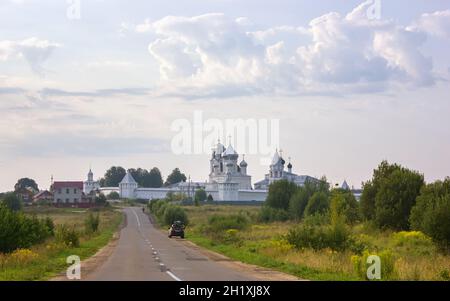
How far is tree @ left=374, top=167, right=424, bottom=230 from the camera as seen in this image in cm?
6312

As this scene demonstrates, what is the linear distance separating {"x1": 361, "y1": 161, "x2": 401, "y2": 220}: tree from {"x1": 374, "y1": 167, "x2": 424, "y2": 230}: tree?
133 inches

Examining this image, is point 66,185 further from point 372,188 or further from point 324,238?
point 324,238

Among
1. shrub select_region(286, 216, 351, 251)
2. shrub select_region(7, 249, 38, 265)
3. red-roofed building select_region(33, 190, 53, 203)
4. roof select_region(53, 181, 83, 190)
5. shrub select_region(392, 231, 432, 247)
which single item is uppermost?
roof select_region(53, 181, 83, 190)

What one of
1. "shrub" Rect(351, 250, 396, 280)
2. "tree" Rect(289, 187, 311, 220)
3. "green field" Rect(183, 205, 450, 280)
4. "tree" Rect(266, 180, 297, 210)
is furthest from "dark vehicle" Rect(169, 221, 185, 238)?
"shrub" Rect(351, 250, 396, 280)

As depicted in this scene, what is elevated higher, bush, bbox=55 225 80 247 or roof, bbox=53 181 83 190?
roof, bbox=53 181 83 190

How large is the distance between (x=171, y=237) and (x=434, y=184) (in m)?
22.1

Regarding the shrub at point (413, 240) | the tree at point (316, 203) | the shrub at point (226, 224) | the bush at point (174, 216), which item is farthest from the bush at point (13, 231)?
the bush at point (174, 216)

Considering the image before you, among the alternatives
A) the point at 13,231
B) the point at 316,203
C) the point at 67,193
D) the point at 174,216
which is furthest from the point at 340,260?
the point at 67,193

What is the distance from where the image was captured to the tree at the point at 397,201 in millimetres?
63125

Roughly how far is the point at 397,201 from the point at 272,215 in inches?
1372

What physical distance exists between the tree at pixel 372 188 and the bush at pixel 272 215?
26990 mm

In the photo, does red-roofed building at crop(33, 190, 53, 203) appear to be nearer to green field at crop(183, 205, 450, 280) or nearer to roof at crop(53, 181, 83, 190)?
roof at crop(53, 181, 83, 190)
